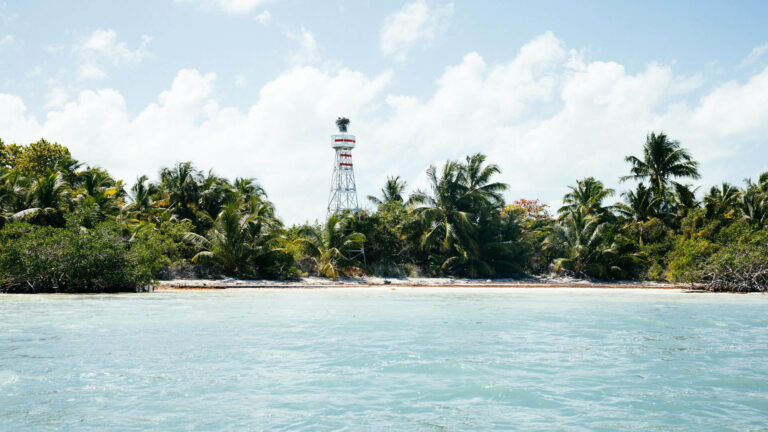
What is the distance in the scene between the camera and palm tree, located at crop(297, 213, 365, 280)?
95.7 feet

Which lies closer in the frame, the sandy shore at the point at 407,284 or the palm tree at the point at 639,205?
the sandy shore at the point at 407,284

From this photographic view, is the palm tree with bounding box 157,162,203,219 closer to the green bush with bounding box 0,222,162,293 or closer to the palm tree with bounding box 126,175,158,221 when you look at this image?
the palm tree with bounding box 126,175,158,221

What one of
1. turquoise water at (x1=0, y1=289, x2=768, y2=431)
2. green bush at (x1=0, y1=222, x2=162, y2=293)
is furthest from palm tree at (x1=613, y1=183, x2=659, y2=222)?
green bush at (x1=0, y1=222, x2=162, y2=293)

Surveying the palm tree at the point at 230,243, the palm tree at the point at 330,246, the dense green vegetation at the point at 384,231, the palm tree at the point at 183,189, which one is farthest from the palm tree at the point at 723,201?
the palm tree at the point at 183,189

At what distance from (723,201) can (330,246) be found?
23.7 meters

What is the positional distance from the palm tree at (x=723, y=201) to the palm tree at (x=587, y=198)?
545cm

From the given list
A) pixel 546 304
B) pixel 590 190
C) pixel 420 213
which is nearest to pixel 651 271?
pixel 590 190

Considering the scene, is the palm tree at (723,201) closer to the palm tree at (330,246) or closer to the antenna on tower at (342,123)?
the palm tree at (330,246)

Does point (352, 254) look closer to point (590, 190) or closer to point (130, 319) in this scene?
point (590, 190)

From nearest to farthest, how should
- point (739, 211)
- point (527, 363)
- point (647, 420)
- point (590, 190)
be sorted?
point (647, 420) < point (527, 363) < point (739, 211) < point (590, 190)

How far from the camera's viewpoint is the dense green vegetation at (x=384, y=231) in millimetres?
21312

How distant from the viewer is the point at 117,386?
5.94 meters

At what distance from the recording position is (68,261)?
63.1 feet

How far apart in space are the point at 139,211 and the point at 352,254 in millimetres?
11741
